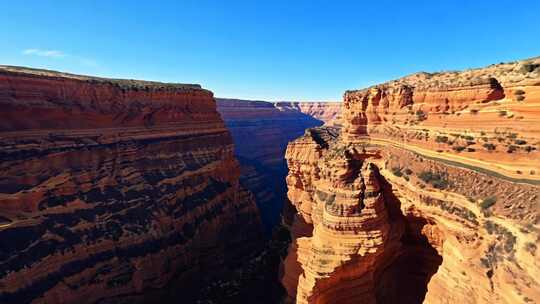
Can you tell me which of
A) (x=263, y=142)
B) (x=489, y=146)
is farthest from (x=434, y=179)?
(x=263, y=142)

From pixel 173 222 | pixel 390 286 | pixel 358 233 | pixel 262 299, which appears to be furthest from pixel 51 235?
pixel 390 286

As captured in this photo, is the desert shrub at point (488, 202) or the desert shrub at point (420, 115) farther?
the desert shrub at point (420, 115)

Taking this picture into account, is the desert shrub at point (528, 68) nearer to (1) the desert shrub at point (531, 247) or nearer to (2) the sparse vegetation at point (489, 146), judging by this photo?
(2) the sparse vegetation at point (489, 146)

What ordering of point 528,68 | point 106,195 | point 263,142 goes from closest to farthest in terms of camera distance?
1. point 528,68
2. point 106,195
3. point 263,142

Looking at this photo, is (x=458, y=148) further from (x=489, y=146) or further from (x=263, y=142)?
(x=263, y=142)

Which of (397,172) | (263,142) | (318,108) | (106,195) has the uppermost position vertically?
(397,172)

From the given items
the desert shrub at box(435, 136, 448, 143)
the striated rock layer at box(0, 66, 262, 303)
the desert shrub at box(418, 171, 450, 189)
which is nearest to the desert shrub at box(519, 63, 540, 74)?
the desert shrub at box(435, 136, 448, 143)

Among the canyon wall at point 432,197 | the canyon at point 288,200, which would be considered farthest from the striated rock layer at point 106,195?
the canyon wall at point 432,197
